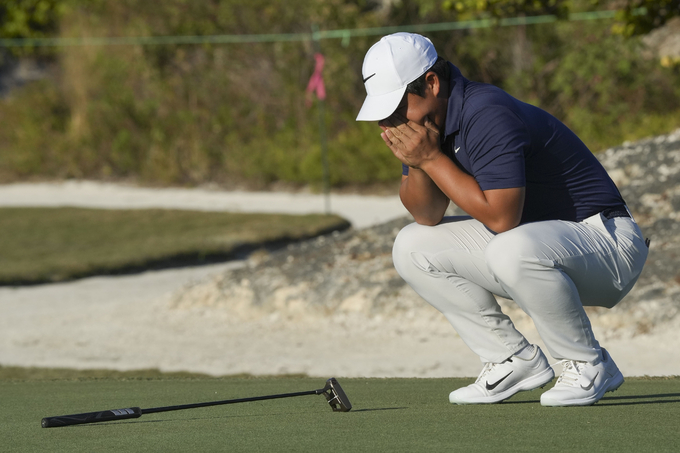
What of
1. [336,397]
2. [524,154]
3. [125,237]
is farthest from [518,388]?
[125,237]

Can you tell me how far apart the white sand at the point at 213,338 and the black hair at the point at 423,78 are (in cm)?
253

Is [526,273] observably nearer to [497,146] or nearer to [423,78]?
[497,146]

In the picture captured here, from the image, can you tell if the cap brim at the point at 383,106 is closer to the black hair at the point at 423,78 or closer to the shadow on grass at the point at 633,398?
the black hair at the point at 423,78

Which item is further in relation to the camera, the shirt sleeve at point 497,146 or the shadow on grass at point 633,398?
the shadow on grass at point 633,398

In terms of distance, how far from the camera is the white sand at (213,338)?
18.0 feet

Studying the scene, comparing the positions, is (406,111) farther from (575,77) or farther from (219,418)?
(575,77)

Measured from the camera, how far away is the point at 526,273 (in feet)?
9.04

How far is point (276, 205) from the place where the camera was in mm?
14102

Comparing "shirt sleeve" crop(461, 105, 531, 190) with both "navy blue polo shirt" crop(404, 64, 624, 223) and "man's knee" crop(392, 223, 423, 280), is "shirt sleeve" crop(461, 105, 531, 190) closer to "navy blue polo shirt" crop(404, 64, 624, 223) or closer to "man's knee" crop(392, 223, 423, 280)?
"navy blue polo shirt" crop(404, 64, 624, 223)

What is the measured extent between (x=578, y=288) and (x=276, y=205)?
11.3 metres

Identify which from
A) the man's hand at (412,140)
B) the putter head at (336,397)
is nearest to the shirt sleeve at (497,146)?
the man's hand at (412,140)

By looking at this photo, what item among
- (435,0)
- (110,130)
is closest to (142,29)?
(110,130)

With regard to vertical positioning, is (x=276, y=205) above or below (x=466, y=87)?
below

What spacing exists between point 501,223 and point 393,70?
58cm
